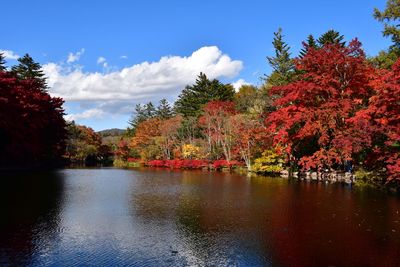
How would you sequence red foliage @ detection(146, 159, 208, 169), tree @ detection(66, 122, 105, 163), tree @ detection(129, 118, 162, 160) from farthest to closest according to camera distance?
tree @ detection(66, 122, 105, 163) → tree @ detection(129, 118, 162, 160) → red foliage @ detection(146, 159, 208, 169)

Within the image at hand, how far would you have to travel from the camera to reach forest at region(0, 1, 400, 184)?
2002cm

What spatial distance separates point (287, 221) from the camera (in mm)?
11719

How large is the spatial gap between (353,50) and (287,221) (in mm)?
15155

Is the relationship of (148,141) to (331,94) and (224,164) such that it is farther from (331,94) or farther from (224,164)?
(331,94)

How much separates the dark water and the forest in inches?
192

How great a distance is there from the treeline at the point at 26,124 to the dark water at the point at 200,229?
16171 mm

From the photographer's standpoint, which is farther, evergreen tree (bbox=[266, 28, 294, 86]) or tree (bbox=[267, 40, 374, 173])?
evergreen tree (bbox=[266, 28, 294, 86])

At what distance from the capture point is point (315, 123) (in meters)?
23.7

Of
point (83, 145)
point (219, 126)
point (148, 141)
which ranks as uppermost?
point (219, 126)

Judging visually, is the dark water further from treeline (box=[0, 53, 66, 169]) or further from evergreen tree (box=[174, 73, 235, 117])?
evergreen tree (box=[174, 73, 235, 117])

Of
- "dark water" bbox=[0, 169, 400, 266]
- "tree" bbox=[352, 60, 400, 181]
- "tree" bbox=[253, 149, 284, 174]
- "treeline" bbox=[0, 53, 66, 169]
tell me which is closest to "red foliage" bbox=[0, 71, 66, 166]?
"treeline" bbox=[0, 53, 66, 169]

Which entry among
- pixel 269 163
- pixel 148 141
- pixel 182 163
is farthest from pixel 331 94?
pixel 148 141

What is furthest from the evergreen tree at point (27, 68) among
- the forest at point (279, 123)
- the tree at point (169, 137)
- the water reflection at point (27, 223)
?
the water reflection at point (27, 223)

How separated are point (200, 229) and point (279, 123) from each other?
17363 millimetres
